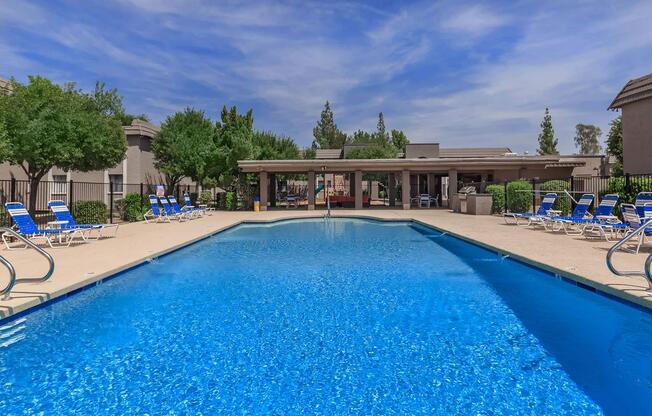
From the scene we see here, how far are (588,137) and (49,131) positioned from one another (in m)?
103

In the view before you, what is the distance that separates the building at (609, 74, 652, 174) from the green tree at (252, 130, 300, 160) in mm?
23044

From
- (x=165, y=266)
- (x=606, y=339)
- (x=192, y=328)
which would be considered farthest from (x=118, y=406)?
(x=165, y=266)

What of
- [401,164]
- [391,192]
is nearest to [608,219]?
[401,164]

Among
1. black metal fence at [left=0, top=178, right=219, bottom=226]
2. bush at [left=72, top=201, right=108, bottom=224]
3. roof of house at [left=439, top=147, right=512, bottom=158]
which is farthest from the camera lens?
roof of house at [left=439, top=147, right=512, bottom=158]

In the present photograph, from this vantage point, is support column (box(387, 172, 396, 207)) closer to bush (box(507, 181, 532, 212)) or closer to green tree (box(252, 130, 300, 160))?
green tree (box(252, 130, 300, 160))

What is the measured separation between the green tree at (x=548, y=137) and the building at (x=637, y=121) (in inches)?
2030

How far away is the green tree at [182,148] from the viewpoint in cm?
2459

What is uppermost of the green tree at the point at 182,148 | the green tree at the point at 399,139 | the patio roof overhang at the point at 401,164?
the green tree at the point at 399,139

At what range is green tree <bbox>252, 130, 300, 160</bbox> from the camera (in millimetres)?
33344

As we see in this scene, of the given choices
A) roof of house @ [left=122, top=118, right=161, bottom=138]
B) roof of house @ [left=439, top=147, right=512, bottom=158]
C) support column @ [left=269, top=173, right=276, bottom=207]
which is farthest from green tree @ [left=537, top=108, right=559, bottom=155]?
roof of house @ [left=122, top=118, right=161, bottom=138]

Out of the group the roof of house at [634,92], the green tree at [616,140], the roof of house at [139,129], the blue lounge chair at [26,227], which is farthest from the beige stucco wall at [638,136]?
the roof of house at [139,129]

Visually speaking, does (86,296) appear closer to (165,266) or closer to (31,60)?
(165,266)

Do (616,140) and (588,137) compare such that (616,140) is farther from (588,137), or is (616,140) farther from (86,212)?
(588,137)

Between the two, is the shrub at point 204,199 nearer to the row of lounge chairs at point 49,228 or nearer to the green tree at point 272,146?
the green tree at point 272,146
